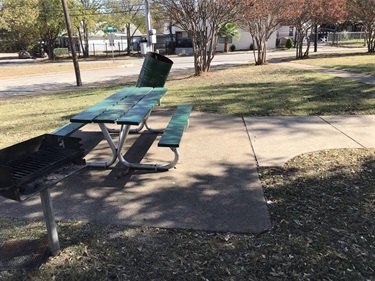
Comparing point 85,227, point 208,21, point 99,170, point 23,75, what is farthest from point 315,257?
point 23,75

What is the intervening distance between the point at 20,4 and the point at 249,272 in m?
40.7

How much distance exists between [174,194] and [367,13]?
75.1ft

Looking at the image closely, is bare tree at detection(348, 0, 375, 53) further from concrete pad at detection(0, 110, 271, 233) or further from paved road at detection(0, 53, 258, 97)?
concrete pad at detection(0, 110, 271, 233)

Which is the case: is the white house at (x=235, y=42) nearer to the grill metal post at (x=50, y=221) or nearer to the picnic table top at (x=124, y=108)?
the picnic table top at (x=124, y=108)

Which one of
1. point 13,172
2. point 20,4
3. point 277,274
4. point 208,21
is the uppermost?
point 20,4

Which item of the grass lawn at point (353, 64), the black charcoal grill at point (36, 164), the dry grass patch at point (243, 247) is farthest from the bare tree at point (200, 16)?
the black charcoal grill at point (36, 164)

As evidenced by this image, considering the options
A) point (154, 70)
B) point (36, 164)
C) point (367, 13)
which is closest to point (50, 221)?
point (36, 164)

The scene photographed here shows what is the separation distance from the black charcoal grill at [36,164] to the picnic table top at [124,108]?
3.44 ft

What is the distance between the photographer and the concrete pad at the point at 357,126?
499cm

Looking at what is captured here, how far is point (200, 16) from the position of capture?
13734 millimetres

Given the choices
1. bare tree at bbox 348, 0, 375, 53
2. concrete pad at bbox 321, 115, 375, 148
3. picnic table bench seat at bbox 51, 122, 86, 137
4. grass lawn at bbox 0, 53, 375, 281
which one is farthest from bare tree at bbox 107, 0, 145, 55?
grass lawn at bbox 0, 53, 375, 281

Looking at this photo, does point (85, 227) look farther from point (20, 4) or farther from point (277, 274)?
point (20, 4)

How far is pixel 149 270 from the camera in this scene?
247 centimetres

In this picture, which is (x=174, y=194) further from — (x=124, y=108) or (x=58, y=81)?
(x=58, y=81)
